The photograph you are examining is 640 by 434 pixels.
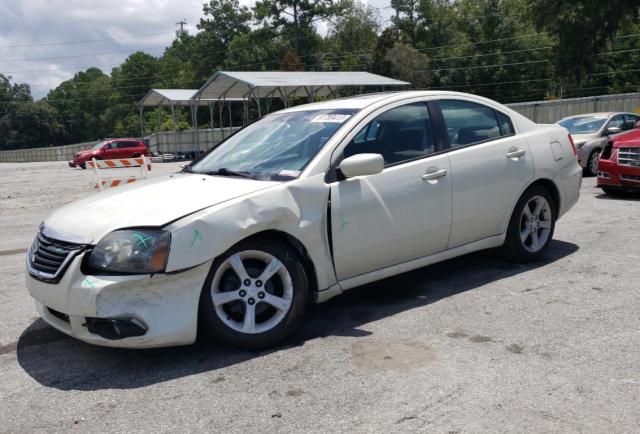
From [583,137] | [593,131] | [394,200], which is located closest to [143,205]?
[394,200]

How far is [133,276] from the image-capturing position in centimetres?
353

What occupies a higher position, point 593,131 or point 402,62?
point 402,62

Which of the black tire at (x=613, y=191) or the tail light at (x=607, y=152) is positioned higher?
the tail light at (x=607, y=152)

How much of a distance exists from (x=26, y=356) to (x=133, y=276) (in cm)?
114

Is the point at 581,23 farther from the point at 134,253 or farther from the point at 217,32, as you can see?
the point at 217,32

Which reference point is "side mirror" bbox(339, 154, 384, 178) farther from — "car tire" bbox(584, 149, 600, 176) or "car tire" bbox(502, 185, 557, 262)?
"car tire" bbox(584, 149, 600, 176)

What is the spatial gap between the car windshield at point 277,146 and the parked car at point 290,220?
0.05 feet

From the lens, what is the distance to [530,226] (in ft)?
18.8

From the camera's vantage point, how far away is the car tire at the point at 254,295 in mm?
3791

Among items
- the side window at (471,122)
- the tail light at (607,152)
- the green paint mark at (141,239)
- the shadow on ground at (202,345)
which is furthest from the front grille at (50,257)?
the tail light at (607,152)

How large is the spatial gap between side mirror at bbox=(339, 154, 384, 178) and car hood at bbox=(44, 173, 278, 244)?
0.52 meters

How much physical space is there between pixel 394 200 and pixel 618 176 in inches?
255

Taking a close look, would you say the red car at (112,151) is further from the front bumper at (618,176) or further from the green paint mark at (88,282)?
the green paint mark at (88,282)

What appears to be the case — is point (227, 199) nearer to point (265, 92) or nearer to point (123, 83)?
point (265, 92)
